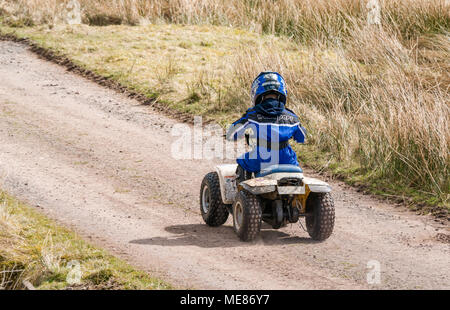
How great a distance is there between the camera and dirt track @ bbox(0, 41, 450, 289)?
23.0ft

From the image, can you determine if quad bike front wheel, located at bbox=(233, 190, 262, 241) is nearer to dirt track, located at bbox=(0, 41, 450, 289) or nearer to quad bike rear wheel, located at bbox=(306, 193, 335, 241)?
dirt track, located at bbox=(0, 41, 450, 289)

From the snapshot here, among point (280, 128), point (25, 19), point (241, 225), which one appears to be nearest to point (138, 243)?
point (241, 225)

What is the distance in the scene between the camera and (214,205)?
27.0 ft

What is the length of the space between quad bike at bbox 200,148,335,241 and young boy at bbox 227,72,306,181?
20 cm

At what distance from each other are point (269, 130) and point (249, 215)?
89 cm

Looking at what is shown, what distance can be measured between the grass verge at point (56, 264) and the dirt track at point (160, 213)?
0.83 ft

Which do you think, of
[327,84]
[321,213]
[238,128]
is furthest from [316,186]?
[327,84]

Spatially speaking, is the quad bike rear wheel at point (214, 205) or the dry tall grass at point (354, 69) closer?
the quad bike rear wheel at point (214, 205)

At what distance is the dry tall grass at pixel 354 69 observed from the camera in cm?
983

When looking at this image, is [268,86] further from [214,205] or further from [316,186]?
[214,205]

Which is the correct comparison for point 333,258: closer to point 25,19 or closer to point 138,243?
point 138,243

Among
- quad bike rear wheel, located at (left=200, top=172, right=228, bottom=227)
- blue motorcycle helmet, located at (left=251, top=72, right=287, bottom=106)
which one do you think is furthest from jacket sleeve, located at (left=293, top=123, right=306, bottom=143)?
quad bike rear wheel, located at (left=200, top=172, right=228, bottom=227)

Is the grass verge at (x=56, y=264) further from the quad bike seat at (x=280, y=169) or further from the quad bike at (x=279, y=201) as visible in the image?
the quad bike seat at (x=280, y=169)

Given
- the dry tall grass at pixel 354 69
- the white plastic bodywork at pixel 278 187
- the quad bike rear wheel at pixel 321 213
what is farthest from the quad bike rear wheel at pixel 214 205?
the dry tall grass at pixel 354 69
